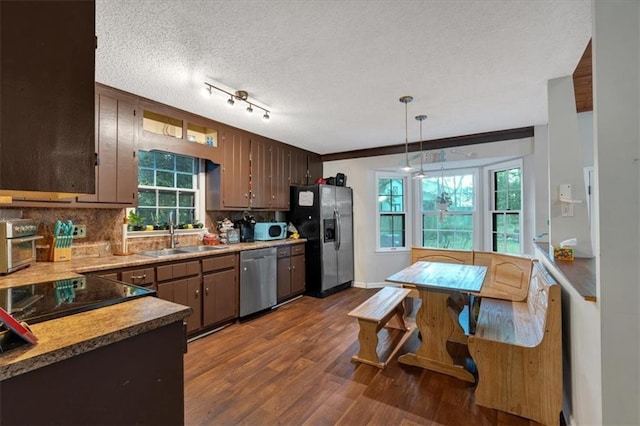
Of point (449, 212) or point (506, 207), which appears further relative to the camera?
point (449, 212)

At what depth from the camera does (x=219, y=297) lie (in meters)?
3.18

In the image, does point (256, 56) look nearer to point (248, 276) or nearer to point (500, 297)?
point (248, 276)

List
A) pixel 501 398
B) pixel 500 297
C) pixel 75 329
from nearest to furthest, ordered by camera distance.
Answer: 1. pixel 75 329
2. pixel 501 398
3. pixel 500 297

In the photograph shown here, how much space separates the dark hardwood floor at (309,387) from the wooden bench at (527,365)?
10 cm

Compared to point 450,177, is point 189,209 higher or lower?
lower

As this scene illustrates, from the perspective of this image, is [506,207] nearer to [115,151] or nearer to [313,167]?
[313,167]

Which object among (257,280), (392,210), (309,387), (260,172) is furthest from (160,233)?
(392,210)

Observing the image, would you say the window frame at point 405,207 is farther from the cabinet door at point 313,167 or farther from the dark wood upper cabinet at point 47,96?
the dark wood upper cabinet at point 47,96

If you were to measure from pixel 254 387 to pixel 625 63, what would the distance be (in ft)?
9.12

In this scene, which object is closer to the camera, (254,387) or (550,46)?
(550,46)

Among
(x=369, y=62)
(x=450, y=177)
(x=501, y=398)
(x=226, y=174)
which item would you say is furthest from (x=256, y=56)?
(x=450, y=177)

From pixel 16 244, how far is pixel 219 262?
1.58 metres

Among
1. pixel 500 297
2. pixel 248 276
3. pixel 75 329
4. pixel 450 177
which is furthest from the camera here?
pixel 450 177

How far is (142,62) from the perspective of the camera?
2.17m
